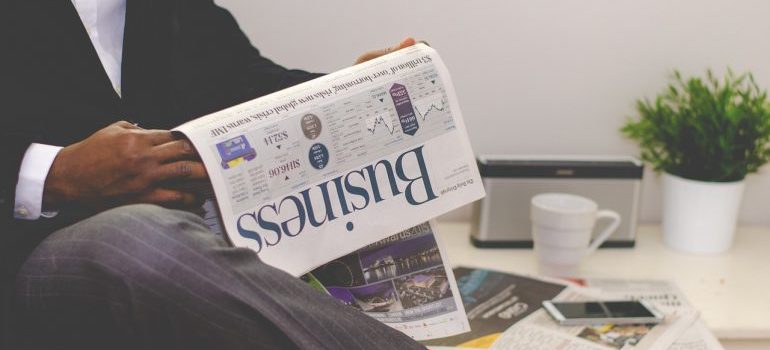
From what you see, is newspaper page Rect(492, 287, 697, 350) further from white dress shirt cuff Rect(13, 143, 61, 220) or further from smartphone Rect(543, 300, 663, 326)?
white dress shirt cuff Rect(13, 143, 61, 220)

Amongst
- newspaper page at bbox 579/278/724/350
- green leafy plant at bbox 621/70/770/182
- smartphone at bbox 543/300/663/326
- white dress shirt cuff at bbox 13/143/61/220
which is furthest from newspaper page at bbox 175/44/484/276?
green leafy plant at bbox 621/70/770/182

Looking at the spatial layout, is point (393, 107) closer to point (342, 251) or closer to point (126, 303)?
point (342, 251)

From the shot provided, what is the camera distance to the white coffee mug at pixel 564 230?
119 centimetres

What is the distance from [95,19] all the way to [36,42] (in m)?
0.09

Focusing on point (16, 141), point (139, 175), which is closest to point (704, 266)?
point (139, 175)

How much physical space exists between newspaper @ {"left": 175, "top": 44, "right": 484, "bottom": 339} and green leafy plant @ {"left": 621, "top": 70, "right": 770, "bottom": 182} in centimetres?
51

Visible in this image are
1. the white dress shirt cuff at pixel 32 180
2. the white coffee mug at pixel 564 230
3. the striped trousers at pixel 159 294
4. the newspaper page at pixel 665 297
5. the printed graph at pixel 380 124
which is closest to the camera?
the striped trousers at pixel 159 294

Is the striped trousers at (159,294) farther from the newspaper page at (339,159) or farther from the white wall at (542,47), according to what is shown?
the white wall at (542,47)

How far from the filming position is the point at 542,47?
4.50ft

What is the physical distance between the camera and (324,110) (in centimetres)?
88

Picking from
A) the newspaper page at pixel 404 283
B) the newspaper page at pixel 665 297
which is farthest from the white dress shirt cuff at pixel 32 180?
the newspaper page at pixel 665 297

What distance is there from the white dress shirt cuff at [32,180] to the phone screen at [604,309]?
660mm

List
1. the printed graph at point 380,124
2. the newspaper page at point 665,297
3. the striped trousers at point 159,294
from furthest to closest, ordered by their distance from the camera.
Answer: the newspaper page at point 665,297
the printed graph at point 380,124
the striped trousers at point 159,294

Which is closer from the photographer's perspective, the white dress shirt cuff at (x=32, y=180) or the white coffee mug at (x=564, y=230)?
the white dress shirt cuff at (x=32, y=180)
